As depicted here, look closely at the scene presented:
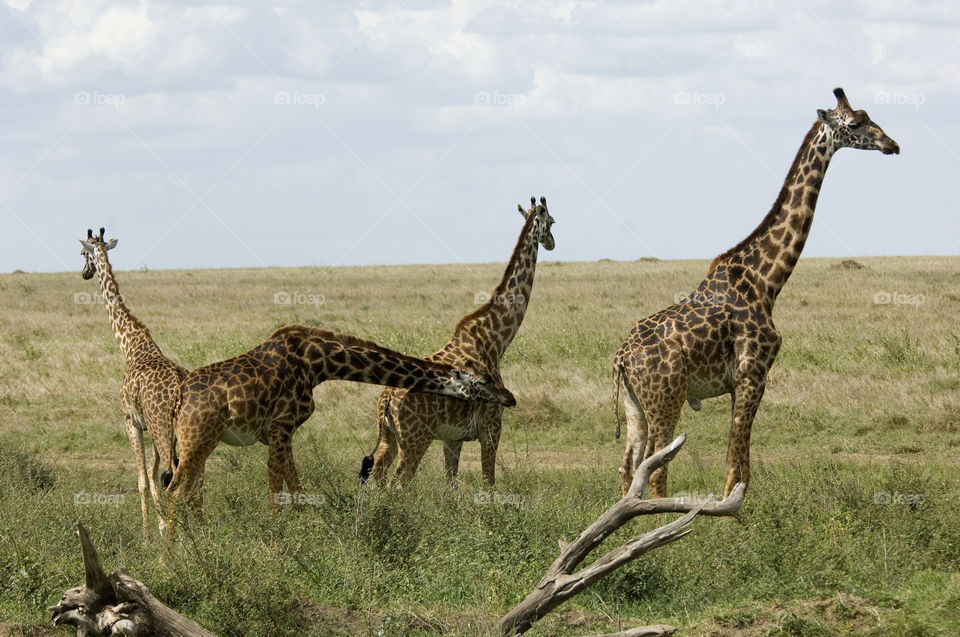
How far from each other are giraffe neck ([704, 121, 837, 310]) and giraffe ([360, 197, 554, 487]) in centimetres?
204

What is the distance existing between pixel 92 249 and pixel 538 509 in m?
6.45

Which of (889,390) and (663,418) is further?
(889,390)

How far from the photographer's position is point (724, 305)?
907 cm

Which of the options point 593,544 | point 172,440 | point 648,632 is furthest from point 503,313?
point 648,632

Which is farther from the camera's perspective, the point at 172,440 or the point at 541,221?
the point at 541,221

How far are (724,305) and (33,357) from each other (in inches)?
571

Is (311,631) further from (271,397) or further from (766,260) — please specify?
(766,260)

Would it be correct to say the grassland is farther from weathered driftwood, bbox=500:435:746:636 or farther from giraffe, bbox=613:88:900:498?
giraffe, bbox=613:88:900:498

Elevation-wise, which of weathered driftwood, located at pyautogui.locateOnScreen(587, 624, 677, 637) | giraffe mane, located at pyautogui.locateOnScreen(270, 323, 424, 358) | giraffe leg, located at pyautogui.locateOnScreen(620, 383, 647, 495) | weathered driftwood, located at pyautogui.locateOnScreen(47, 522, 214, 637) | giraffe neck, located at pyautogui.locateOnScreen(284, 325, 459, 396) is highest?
giraffe mane, located at pyautogui.locateOnScreen(270, 323, 424, 358)

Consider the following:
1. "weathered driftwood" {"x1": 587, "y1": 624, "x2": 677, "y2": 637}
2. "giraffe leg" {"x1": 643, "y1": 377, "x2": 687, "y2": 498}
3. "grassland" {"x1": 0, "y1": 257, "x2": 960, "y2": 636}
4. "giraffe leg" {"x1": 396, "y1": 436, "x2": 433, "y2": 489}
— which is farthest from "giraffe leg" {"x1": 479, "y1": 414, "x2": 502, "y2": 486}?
"weathered driftwood" {"x1": 587, "y1": 624, "x2": 677, "y2": 637}

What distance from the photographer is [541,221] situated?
11.0m

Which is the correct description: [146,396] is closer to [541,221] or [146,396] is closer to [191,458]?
[191,458]

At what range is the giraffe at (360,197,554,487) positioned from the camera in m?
9.41

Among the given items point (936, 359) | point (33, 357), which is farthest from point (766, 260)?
point (33, 357)
